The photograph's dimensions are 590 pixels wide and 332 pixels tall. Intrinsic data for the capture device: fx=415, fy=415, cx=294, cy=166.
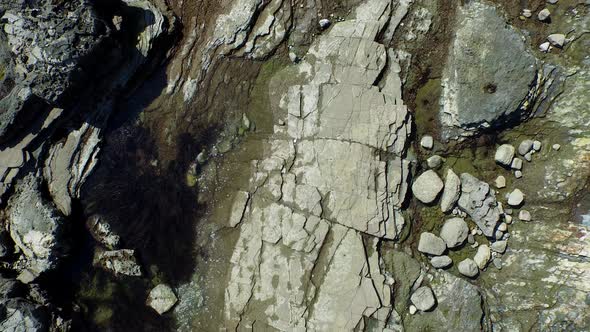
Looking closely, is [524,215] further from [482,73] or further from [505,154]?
[482,73]

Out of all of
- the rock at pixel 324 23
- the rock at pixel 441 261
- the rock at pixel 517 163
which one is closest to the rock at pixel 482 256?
the rock at pixel 441 261

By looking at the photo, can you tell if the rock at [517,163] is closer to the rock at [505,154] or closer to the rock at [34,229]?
the rock at [505,154]

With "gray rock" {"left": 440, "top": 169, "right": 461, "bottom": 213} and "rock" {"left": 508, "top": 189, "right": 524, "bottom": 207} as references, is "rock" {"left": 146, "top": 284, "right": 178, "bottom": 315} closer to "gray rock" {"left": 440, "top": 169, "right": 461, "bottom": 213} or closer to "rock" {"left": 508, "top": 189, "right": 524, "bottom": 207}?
"gray rock" {"left": 440, "top": 169, "right": 461, "bottom": 213}

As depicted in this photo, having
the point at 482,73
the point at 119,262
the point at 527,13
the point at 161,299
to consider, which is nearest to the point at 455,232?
the point at 482,73

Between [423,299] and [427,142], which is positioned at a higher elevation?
[427,142]

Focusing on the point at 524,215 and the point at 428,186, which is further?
the point at 428,186

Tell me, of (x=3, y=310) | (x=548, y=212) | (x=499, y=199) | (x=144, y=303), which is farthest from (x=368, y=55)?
(x=3, y=310)

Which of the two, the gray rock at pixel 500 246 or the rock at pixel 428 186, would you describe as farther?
the rock at pixel 428 186
